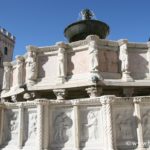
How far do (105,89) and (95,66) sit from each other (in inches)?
41.9

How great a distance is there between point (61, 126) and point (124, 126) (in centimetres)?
189

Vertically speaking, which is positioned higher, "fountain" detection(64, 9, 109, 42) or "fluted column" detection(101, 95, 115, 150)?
"fountain" detection(64, 9, 109, 42)

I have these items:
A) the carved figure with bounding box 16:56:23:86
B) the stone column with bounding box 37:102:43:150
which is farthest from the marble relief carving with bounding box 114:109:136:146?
the carved figure with bounding box 16:56:23:86

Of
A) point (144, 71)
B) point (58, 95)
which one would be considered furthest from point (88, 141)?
point (144, 71)

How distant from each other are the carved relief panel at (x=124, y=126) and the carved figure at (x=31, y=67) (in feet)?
16.1

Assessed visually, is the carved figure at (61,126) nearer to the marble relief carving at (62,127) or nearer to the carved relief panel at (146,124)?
the marble relief carving at (62,127)

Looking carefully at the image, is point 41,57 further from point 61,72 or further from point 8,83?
point 8,83

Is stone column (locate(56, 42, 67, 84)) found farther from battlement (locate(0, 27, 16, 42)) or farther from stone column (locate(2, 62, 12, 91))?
battlement (locate(0, 27, 16, 42))

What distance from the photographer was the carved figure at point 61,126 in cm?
813

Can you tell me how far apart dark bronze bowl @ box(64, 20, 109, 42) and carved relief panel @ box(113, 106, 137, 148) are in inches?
300

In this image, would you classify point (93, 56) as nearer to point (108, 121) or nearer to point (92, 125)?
point (92, 125)

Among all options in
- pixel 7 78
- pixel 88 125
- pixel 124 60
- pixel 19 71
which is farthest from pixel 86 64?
pixel 7 78

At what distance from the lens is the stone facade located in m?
7.93

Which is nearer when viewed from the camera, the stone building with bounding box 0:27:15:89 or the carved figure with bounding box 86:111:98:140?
the carved figure with bounding box 86:111:98:140
